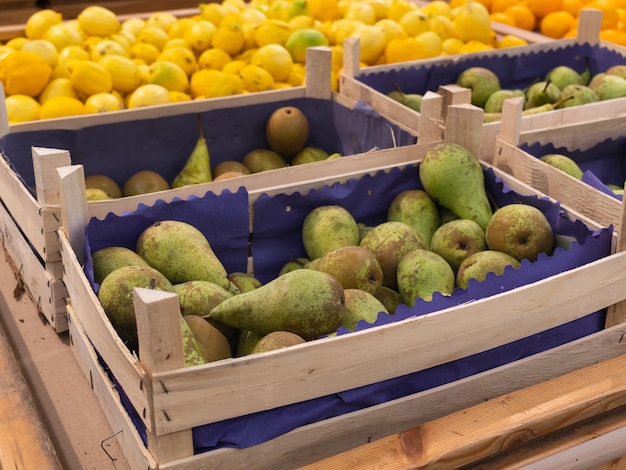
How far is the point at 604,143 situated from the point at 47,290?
1502 millimetres

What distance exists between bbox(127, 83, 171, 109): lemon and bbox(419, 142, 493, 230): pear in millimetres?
1046

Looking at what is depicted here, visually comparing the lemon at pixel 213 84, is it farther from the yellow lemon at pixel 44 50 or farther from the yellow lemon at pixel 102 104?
the yellow lemon at pixel 44 50

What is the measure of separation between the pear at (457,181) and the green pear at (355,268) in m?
0.31

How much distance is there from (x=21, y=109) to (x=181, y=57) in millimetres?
616

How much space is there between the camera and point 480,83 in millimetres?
2525

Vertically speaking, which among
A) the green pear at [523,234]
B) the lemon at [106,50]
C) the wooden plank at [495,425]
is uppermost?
the lemon at [106,50]

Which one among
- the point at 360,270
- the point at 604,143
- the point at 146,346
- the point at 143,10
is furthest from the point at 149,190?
the point at 143,10

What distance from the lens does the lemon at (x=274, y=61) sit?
8.55 ft

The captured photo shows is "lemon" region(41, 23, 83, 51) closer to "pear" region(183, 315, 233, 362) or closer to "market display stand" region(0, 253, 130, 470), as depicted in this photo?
"market display stand" region(0, 253, 130, 470)

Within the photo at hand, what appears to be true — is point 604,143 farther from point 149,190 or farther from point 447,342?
point 149,190

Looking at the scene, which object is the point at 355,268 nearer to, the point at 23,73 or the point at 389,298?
the point at 389,298

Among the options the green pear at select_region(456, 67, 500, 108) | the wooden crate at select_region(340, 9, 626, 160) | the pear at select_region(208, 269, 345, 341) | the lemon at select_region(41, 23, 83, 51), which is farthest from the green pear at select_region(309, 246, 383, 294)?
the lemon at select_region(41, 23, 83, 51)

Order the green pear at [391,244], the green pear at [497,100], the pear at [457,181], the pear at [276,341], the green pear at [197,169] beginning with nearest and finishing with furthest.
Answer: the pear at [276,341], the green pear at [391,244], the pear at [457,181], the green pear at [197,169], the green pear at [497,100]

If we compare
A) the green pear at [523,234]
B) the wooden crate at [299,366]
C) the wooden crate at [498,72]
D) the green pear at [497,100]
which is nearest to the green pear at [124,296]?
the wooden crate at [299,366]
